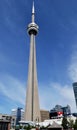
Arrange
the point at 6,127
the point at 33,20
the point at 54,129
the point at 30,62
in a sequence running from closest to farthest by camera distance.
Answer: the point at 6,127 < the point at 54,129 < the point at 30,62 < the point at 33,20

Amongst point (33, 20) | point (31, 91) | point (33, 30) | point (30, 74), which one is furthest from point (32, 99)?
point (33, 20)

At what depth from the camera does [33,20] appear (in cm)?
15600

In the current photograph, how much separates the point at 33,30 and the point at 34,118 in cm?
6815

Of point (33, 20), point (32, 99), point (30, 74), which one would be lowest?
point (32, 99)

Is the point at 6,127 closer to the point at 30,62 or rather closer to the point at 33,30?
the point at 30,62

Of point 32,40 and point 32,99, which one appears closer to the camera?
point 32,99

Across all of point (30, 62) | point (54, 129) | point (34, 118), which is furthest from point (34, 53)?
point (54, 129)

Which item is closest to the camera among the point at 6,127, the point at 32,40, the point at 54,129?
the point at 6,127

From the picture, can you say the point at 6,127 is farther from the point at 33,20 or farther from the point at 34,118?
the point at 33,20

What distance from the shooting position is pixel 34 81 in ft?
433

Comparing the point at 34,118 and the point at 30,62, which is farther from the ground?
the point at 30,62

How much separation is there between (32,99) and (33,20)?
6582cm

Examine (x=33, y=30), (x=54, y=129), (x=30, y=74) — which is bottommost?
(x=54, y=129)

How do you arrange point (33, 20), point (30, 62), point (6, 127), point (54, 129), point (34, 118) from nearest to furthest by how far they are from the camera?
point (6, 127)
point (54, 129)
point (34, 118)
point (30, 62)
point (33, 20)
